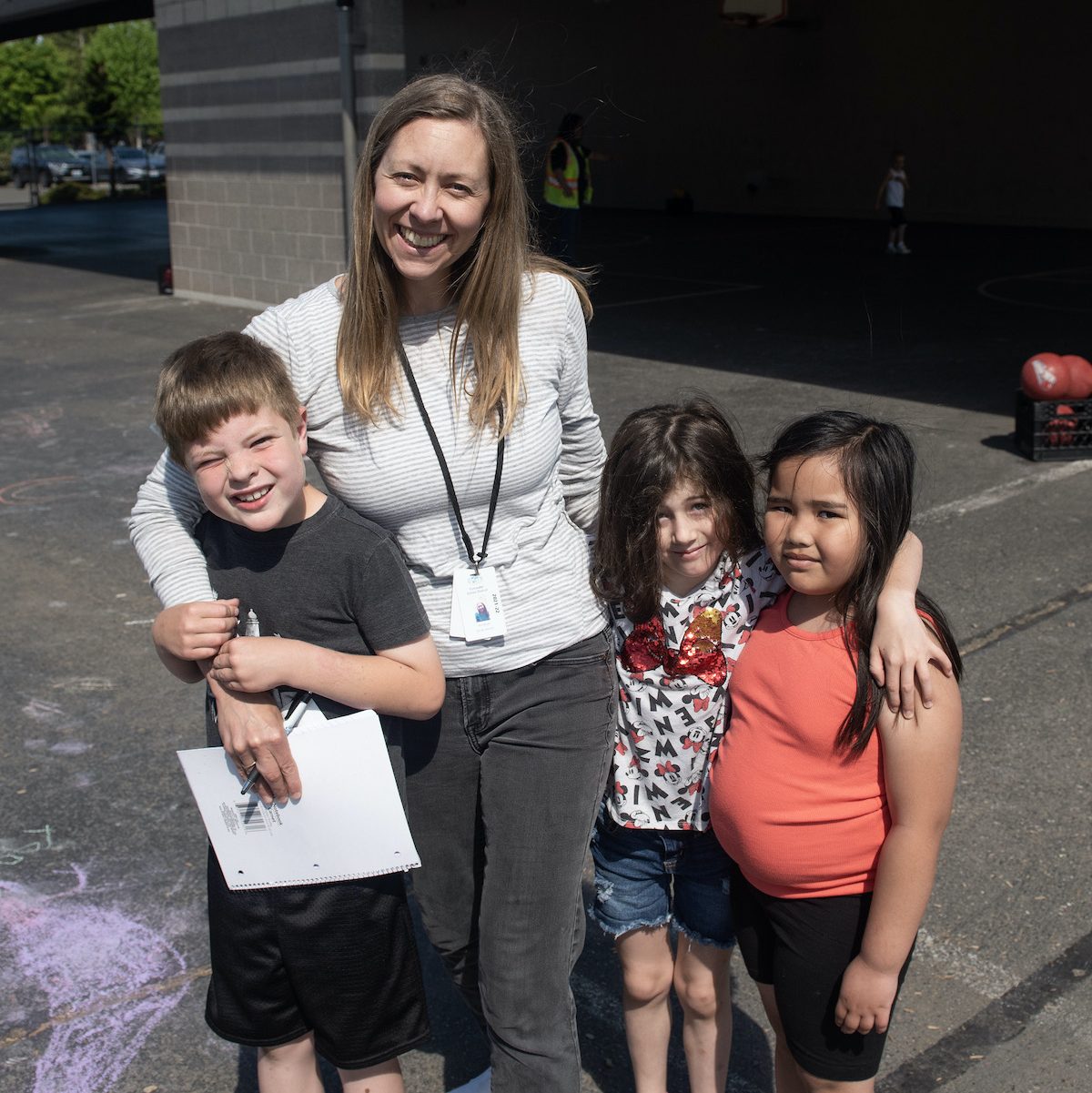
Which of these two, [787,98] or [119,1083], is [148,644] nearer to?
[119,1083]

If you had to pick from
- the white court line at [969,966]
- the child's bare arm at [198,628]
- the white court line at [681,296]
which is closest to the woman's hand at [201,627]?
the child's bare arm at [198,628]

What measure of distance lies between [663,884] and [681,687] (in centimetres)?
40

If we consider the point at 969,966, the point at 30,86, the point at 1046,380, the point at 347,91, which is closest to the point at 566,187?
the point at 347,91

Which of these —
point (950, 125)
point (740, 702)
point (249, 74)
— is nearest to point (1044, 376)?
point (740, 702)

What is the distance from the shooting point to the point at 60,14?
75.9 feet

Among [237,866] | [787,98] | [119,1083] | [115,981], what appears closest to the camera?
[237,866]

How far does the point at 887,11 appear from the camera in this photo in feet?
83.5

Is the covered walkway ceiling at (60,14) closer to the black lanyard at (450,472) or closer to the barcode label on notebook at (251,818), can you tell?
the black lanyard at (450,472)

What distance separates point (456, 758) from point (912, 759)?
2.50 feet

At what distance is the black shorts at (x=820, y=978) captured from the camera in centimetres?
200

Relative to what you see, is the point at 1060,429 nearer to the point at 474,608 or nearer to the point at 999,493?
the point at 999,493

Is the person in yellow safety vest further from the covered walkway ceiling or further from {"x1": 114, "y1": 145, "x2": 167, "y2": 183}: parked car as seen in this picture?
{"x1": 114, "y1": 145, "x2": 167, "y2": 183}: parked car

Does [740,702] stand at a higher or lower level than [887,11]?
lower

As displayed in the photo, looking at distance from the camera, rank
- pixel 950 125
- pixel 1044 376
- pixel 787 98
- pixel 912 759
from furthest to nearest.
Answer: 1. pixel 787 98
2. pixel 950 125
3. pixel 1044 376
4. pixel 912 759
